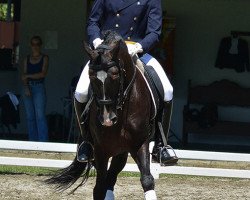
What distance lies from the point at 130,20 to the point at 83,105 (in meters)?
0.90

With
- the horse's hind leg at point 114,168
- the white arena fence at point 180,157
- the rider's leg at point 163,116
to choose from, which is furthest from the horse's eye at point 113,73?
the white arena fence at point 180,157

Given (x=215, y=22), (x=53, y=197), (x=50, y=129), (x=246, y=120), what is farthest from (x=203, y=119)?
(x=53, y=197)

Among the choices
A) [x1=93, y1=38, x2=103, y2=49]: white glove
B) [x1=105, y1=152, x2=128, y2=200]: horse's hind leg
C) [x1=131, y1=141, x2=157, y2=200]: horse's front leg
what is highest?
[x1=93, y1=38, x2=103, y2=49]: white glove

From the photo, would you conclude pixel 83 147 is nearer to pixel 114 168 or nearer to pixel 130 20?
pixel 114 168

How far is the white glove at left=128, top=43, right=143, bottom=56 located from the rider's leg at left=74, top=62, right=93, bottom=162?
0.47 m

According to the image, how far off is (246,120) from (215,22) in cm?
203

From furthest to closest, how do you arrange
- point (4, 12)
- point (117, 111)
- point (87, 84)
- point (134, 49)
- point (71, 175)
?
point (4, 12)
point (71, 175)
point (87, 84)
point (134, 49)
point (117, 111)

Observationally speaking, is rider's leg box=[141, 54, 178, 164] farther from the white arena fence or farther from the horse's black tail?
the white arena fence

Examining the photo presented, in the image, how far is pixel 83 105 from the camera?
7.10 m

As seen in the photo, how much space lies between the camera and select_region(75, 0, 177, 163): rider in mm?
6988

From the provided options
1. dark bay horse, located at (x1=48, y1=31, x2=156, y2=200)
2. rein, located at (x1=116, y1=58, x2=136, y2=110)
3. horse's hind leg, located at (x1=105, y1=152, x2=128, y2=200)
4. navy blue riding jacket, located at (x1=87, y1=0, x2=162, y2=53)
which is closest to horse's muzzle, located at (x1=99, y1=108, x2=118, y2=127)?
dark bay horse, located at (x1=48, y1=31, x2=156, y2=200)

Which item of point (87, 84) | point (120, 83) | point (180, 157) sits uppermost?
point (120, 83)

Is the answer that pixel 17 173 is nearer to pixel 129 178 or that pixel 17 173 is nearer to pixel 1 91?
pixel 129 178

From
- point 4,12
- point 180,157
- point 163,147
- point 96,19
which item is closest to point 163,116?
point 163,147
